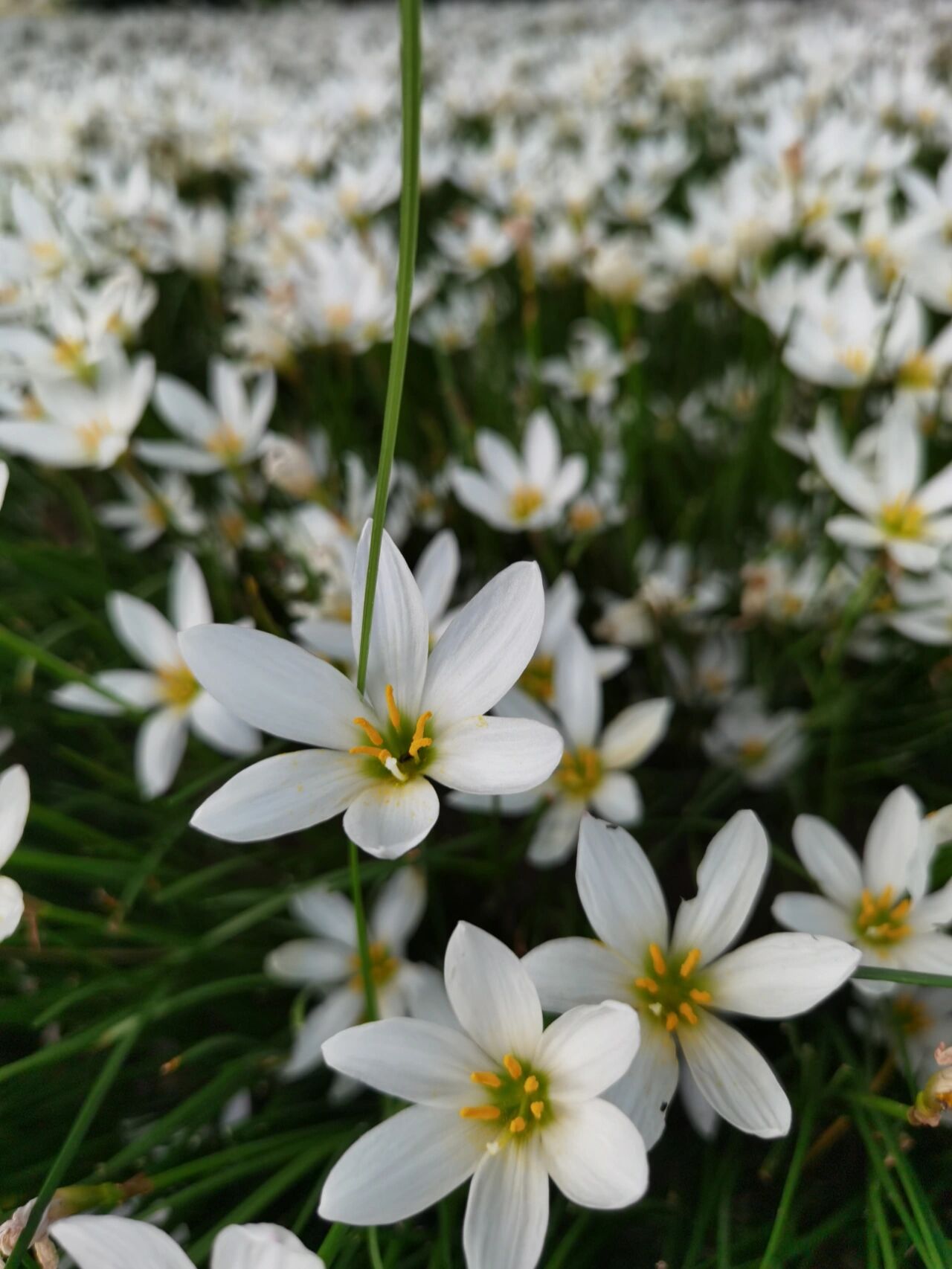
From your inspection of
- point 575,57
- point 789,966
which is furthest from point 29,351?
point 575,57

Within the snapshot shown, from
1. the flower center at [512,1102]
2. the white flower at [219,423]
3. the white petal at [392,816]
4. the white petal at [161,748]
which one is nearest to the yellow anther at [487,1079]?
the flower center at [512,1102]

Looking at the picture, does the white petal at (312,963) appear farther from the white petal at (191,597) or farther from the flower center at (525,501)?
the flower center at (525,501)

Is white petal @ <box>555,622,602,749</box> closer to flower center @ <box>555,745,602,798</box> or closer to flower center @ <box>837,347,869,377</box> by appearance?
flower center @ <box>555,745,602,798</box>

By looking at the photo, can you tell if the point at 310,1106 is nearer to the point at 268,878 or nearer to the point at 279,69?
the point at 268,878

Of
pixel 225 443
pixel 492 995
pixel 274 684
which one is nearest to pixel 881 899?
pixel 492 995

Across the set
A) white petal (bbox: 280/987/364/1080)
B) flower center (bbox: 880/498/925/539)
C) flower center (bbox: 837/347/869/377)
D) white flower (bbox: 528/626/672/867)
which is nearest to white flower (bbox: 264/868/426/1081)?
white petal (bbox: 280/987/364/1080)

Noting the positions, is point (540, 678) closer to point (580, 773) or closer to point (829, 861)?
point (580, 773)

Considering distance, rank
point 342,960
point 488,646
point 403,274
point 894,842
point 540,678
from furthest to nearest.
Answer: point 540,678 < point 342,960 < point 894,842 < point 488,646 < point 403,274
